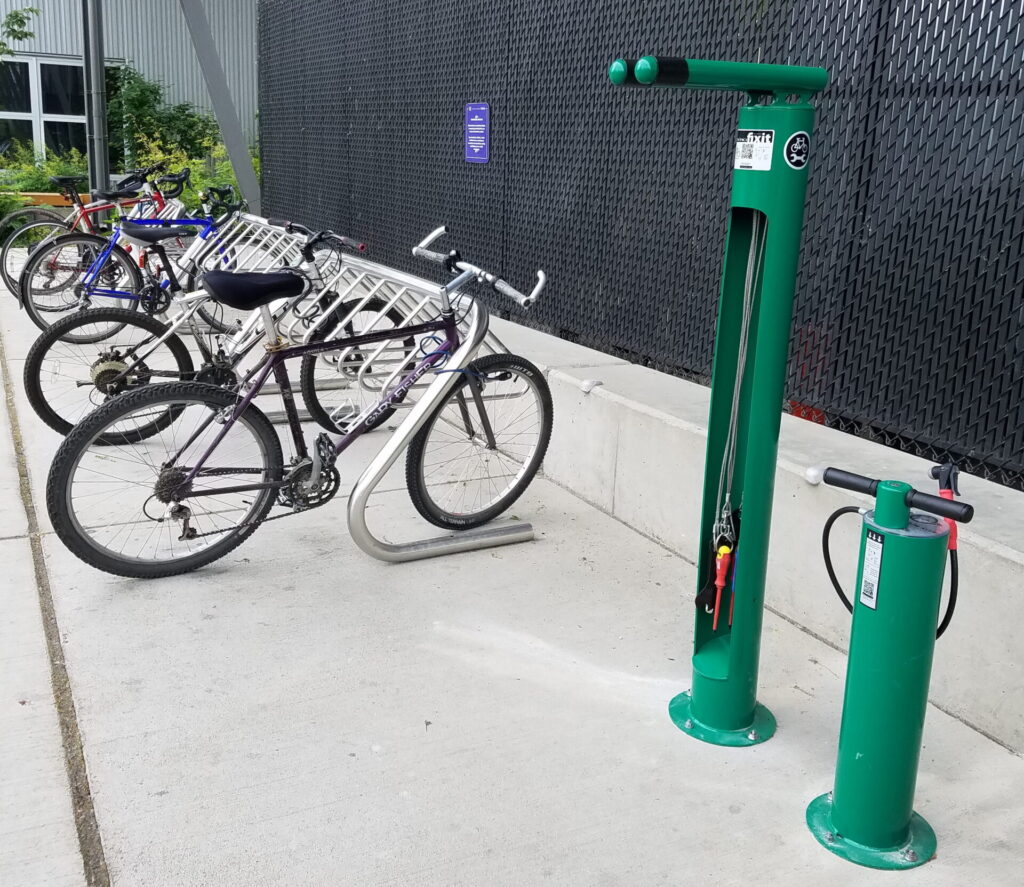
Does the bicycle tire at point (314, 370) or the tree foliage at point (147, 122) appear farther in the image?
the tree foliage at point (147, 122)

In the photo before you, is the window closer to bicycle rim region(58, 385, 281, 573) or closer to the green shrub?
the green shrub

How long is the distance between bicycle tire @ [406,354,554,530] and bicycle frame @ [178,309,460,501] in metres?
0.15

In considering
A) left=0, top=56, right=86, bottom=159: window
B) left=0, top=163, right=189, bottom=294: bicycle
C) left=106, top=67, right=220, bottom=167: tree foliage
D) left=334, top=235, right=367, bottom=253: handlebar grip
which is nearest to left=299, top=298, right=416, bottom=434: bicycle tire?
left=334, top=235, right=367, bottom=253: handlebar grip

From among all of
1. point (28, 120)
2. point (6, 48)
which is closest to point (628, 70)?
point (6, 48)

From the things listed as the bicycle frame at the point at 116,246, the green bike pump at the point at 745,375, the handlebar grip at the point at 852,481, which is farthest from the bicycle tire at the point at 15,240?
the handlebar grip at the point at 852,481

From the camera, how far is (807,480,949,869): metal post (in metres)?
2.24

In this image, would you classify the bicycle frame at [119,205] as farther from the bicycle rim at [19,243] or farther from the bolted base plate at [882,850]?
the bolted base plate at [882,850]

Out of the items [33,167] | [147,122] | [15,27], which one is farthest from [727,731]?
[15,27]

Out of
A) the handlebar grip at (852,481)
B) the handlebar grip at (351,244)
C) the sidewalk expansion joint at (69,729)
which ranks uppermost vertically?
the handlebar grip at (351,244)

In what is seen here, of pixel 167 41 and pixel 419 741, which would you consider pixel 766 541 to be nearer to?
pixel 419 741

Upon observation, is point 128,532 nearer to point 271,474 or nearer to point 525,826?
point 271,474

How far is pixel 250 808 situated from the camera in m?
2.52

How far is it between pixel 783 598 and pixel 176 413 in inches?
87.9

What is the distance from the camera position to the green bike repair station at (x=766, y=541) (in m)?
2.27
